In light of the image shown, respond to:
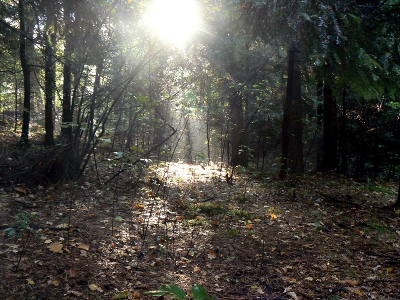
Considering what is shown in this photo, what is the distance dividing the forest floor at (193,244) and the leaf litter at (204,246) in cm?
2

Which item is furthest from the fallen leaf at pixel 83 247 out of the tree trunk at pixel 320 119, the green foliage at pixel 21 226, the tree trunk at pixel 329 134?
the tree trunk at pixel 320 119

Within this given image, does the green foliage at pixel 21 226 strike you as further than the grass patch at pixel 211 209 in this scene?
No

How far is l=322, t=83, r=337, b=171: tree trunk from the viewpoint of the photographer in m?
11.8

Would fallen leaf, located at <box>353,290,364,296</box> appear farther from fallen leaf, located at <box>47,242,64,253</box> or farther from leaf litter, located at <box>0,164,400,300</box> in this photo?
fallen leaf, located at <box>47,242,64,253</box>

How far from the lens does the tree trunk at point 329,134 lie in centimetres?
1184

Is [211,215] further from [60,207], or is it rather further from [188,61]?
[188,61]

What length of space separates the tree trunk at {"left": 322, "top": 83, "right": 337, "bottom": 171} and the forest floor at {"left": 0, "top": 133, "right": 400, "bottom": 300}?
4115 millimetres

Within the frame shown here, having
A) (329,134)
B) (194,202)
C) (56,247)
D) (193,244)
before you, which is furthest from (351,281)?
(329,134)

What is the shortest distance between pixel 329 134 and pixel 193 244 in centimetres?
865

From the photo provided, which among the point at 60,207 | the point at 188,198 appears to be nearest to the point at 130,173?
the point at 188,198

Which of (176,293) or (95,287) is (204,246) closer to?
(95,287)

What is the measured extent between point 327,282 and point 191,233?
221 centimetres

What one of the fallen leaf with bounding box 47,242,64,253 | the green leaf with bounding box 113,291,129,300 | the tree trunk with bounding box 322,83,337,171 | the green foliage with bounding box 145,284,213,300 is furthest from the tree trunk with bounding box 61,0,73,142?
the tree trunk with bounding box 322,83,337,171

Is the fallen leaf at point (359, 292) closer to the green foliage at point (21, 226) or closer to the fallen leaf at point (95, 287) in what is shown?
the fallen leaf at point (95, 287)
